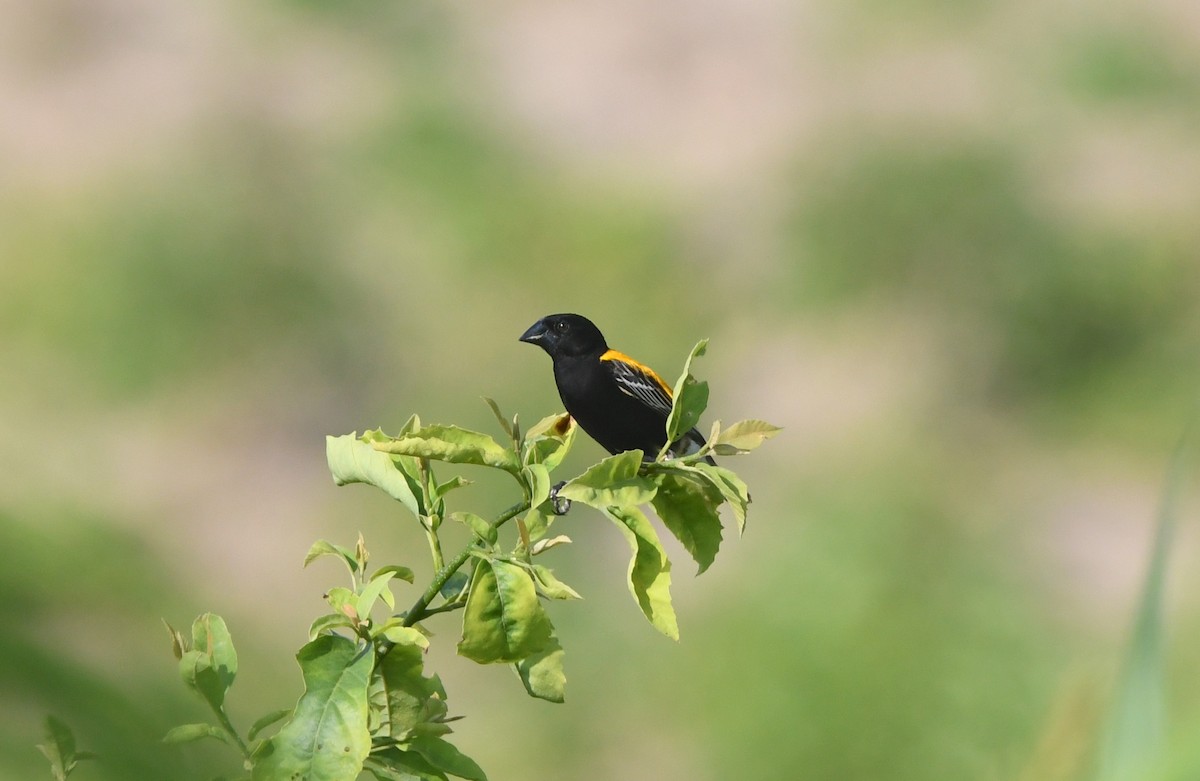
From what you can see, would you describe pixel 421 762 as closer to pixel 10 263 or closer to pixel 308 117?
pixel 10 263

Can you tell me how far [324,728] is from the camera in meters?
1.37

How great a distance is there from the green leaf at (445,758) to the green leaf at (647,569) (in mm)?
256

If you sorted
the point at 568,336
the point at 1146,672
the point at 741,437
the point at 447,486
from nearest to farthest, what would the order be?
1. the point at 1146,672
2. the point at 447,486
3. the point at 741,437
4. the point at 568,336

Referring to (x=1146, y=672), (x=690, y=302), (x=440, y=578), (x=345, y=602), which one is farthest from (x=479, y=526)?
(x=690, y=302)

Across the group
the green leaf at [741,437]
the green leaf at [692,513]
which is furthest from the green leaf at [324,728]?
the green leaf at [741,437]

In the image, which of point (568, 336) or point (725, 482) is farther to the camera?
point (568, 336)

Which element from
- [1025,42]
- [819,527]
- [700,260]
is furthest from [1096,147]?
[819,527]

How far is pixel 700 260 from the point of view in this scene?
1246cm

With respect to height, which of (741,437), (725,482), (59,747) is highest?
(741,437)

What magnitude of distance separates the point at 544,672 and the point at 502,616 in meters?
0.11

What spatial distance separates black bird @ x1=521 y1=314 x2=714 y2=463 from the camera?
3.21 metres

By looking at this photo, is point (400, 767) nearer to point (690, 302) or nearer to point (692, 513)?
point (692, 513)

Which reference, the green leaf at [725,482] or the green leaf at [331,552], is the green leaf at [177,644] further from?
the green leaf at [725,482]

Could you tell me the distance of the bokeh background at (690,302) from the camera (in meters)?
8.26
